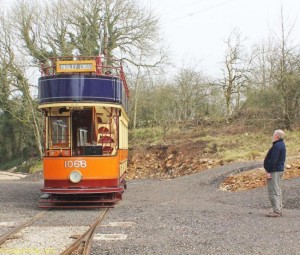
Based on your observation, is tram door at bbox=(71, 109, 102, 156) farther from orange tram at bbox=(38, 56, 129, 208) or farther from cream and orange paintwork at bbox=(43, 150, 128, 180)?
cream and orange paintwork at bbox=(43, 150, 128, 180)

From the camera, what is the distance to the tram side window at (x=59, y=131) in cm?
1384

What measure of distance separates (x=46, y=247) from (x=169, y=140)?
86.4 ft

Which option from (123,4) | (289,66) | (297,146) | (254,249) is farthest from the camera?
(123,4)

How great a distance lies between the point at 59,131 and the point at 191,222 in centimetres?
556

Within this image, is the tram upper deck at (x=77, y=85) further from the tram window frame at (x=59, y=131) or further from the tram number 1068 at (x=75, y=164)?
the tram number 1068 at (x=75, y=164)

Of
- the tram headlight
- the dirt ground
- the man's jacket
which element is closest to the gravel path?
the tram headlight

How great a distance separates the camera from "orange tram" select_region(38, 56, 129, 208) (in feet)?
41.6

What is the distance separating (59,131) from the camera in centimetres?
1405

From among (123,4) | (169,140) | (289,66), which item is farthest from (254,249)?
(123,4)

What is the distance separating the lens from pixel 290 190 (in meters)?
14.0

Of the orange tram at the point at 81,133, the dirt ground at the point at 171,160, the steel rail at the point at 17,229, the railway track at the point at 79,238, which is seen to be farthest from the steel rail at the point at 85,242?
the dirt ground at the point at 171,160

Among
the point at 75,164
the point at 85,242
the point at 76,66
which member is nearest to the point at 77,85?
the point at 76,66

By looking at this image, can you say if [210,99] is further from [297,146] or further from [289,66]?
[297,146]

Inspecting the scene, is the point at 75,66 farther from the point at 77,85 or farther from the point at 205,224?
the point at 205,224
